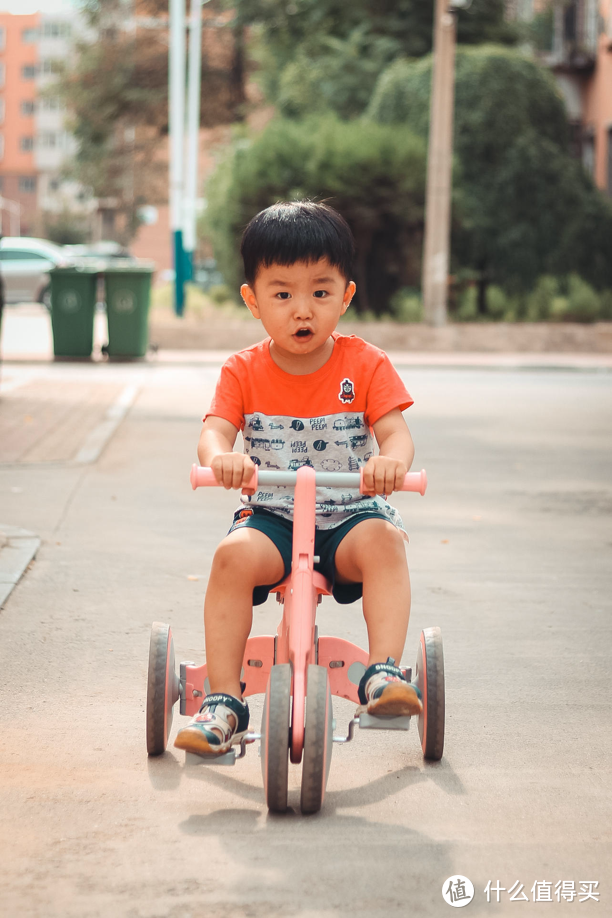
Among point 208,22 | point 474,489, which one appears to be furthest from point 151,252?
point 474,489

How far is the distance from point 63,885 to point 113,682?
156 centimetres

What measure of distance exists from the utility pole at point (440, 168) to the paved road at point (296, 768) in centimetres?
1433

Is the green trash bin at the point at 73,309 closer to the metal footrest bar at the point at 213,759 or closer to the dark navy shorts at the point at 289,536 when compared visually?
the dark navy shorts at the point at 289,536

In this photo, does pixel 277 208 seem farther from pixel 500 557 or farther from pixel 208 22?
pixel 208 22

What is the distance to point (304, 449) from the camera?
3564mm

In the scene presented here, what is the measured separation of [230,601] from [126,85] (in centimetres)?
4207

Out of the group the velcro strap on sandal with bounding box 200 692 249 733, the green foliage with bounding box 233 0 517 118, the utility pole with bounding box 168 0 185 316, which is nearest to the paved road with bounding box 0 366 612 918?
the velcro strap on sandal with bounding box 200 692 249 733

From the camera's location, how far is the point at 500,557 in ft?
21.6

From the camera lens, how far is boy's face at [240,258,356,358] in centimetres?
340

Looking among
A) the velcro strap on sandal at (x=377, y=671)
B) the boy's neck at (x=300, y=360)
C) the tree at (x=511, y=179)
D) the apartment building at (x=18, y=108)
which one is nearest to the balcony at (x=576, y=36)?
the tree at (x=511, y=179)

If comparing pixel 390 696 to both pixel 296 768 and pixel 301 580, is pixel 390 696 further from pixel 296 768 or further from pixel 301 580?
pixel 296 768

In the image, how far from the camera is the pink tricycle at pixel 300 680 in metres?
3.13

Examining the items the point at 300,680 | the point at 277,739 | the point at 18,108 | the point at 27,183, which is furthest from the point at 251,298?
the point at 18,108

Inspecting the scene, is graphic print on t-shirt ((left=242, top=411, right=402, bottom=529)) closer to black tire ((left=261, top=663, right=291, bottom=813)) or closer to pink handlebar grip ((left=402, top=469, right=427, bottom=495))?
pink handlebar grip ((left=402, top=469, right=427, bottom=495))
